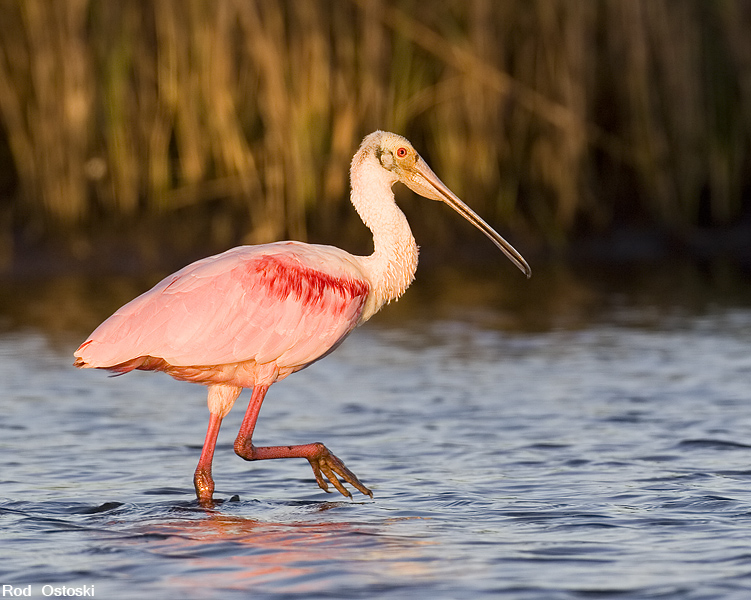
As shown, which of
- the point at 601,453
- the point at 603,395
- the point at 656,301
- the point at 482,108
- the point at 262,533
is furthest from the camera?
the point at 482,108

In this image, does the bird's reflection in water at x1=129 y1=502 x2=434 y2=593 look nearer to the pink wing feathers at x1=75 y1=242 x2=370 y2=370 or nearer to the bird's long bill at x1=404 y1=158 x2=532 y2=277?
the pink wing feathers at x1=75 y1=242 x2=370 y2=370

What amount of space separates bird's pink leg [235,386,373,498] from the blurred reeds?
6.87m

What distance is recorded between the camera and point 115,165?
14.3m

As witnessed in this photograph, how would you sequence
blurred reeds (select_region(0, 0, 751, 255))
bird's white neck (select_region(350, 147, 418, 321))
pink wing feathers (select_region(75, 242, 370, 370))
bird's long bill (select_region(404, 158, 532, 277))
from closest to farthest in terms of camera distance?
pink wing feathers (select_region(75, 242, 370, 370)), bird's white neck (select_region(350, 147, 418, 321)), bird's long bill (select_region(404, 158, 532, 277)), blurred reeds (select_region(0, 0, 751, 255))

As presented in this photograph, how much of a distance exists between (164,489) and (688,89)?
9.62 meters

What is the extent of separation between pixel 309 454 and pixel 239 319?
70 cm

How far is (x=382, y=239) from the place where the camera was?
24.7ft

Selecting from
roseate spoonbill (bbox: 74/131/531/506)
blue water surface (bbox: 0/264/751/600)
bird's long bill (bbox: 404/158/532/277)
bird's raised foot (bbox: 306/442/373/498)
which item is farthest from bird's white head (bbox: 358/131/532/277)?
bird's raised foot (bbox: 306/442/373/498)

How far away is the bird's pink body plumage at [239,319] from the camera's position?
6.90 m

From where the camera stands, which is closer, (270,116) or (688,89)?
(270,116)

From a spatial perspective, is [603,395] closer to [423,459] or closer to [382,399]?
[382,399]

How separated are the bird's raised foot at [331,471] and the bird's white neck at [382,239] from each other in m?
0.79

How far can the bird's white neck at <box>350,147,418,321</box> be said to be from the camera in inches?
295

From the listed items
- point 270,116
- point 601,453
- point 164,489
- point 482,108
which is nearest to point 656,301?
point 482,108
